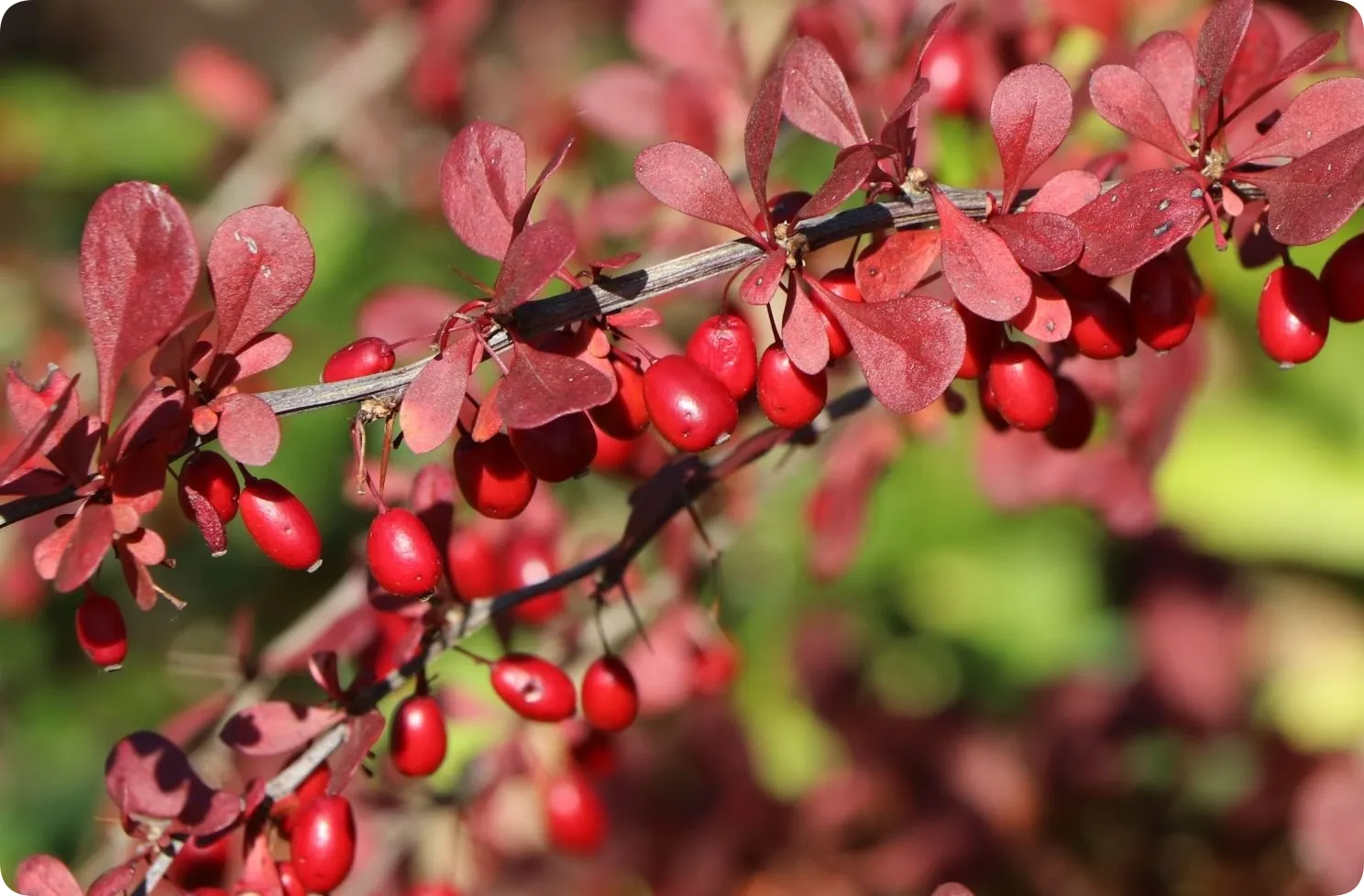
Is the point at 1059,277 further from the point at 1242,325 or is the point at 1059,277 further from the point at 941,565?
the point at 941,565

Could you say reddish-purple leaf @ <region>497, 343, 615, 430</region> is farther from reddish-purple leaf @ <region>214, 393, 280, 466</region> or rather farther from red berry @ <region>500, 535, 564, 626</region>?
red berry @ <region>500, 535, 564, 626</region>

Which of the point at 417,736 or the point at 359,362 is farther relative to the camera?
the point at 417,736

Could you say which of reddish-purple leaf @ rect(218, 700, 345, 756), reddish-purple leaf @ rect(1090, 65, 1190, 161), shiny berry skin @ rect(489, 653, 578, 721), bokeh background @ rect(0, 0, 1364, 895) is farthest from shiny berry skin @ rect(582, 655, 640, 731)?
reddish-purple leaf @ rect(1090, 65, 1190, 161)

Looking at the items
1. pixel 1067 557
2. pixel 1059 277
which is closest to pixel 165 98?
pixel 1067 557

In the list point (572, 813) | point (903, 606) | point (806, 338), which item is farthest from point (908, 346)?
point (903, 606)

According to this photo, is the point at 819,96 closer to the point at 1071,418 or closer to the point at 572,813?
the point at 1071,418
